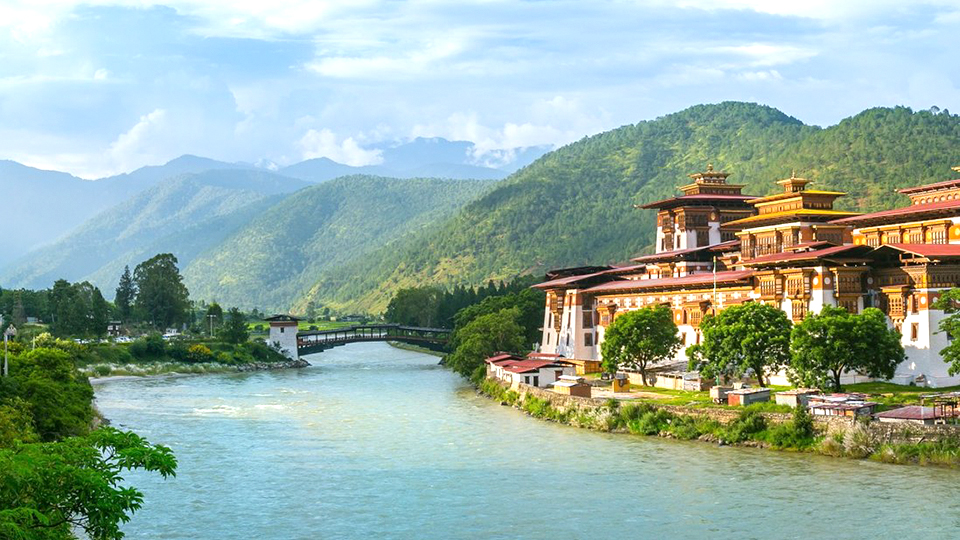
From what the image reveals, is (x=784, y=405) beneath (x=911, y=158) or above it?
beneath

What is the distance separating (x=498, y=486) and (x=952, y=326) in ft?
80.0

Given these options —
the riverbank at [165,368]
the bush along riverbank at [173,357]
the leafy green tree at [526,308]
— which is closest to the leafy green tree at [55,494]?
the leafy green tree at [526,308]

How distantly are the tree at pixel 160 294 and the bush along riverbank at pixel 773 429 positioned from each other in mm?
102055

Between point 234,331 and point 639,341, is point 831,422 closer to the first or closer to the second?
point 639,341

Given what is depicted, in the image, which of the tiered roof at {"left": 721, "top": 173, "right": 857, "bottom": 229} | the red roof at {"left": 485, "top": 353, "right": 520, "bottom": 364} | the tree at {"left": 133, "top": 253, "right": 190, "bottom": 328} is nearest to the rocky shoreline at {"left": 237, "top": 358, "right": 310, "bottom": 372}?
the tree at {"left": 133, "top": 253, "right": 190, "bottom": 328}

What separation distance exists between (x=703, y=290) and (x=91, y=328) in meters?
83.5

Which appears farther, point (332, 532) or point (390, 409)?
point (390, 409)

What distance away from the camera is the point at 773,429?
190 ft

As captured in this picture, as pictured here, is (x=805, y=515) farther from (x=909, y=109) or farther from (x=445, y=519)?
(x=909, y=109)

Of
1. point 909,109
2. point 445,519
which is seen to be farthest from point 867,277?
point 909,109

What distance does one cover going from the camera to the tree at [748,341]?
2670 inches

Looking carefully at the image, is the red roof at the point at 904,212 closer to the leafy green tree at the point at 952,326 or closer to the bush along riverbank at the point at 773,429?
the leafy green tree at the point at 952,326

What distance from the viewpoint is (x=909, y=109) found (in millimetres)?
196750

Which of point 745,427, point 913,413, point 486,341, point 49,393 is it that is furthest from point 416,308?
point 913,413
